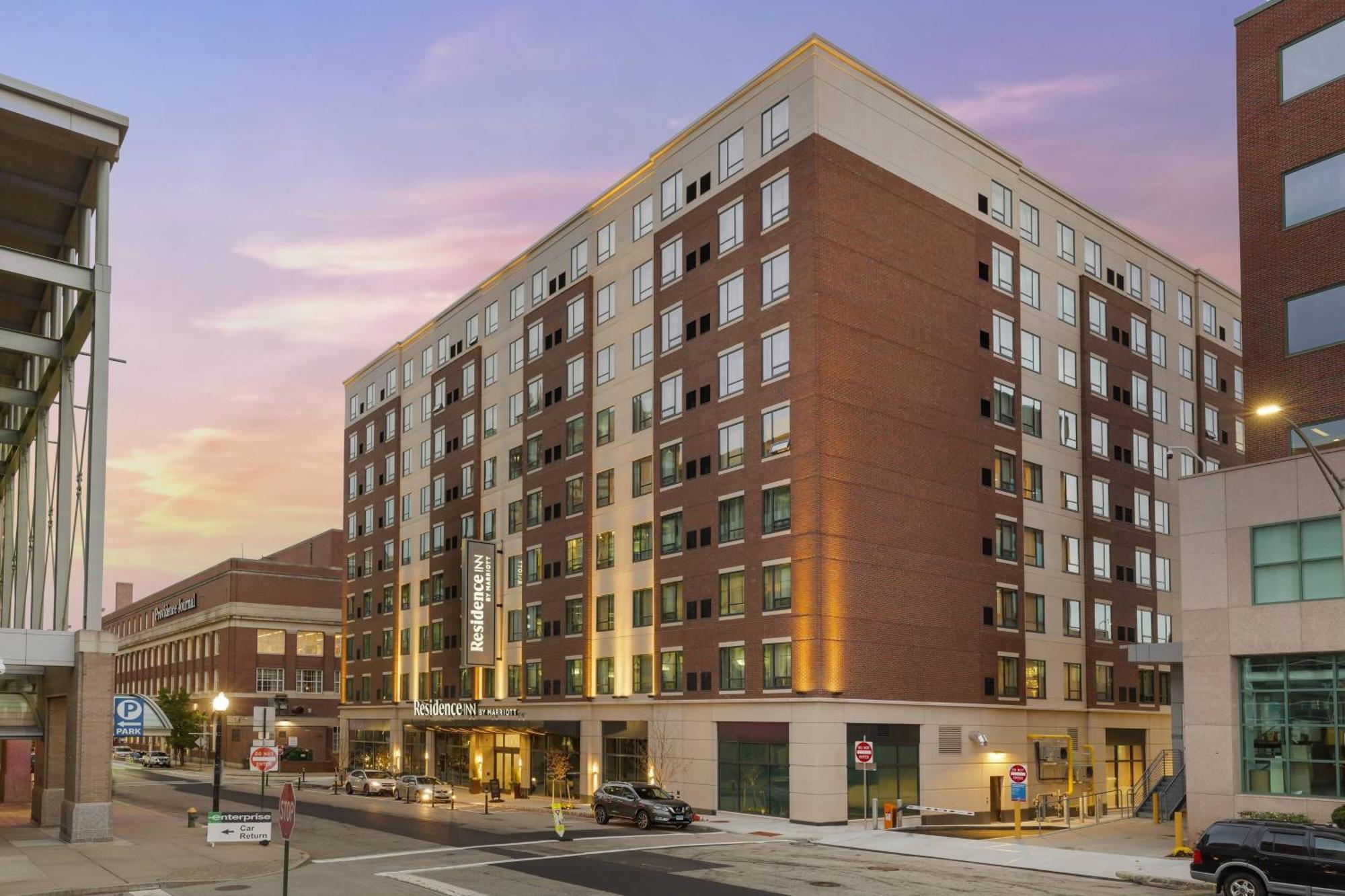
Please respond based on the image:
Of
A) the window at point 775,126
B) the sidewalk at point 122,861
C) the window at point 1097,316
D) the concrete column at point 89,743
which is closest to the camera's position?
the sidewalk at point 122,861

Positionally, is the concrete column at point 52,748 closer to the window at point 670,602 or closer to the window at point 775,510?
the window at point 670,602

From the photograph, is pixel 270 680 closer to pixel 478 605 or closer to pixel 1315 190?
pixel 478 605

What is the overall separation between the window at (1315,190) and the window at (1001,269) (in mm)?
23617

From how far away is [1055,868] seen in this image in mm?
34812

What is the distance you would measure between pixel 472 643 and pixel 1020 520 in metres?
32.3

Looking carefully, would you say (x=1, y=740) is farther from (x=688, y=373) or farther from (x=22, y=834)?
(x=688, y=373)

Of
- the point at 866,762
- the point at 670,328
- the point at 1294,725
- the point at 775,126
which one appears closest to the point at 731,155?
the point at 775,126

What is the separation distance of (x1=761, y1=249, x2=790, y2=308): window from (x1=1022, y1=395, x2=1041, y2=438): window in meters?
16.4

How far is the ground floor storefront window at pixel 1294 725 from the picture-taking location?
35.6 m

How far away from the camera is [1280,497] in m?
37.3

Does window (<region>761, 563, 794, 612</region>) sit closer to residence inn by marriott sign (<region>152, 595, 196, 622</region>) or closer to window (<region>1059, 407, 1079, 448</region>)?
window (<region>1059, 407, 1079, 448</region>)

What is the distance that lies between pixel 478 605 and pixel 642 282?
74.4ft

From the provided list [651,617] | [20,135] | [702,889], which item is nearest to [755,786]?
[651,617]

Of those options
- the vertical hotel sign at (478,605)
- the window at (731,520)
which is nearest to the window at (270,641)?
the vertical hotel sign at (478,605)
